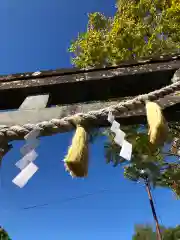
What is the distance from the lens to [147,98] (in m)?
1.76

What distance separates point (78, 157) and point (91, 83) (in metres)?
1.03

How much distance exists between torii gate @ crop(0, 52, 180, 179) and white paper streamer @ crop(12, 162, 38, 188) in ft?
1.78

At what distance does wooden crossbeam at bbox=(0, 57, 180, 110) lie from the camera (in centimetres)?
230

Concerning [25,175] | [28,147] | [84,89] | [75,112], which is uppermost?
[84,89]

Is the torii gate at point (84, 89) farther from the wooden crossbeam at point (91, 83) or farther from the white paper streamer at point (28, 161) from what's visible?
the white paper streamer at point (28, 161)

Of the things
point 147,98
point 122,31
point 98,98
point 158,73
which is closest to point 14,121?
point 98,98

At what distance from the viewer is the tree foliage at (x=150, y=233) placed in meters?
16.4

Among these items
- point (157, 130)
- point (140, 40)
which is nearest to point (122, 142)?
point (157, 130)

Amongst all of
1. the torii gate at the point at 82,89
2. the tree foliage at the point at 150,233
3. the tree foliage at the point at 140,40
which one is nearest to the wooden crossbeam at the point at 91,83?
the torii gate at the point at 82,89

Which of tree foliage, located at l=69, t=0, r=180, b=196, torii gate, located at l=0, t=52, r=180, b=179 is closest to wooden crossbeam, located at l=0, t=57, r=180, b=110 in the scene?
torii gate, located at l=0, t=52, r=180, b=179

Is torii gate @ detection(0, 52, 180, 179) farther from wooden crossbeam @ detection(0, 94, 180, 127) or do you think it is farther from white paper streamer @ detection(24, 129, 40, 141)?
white paper streamer @ detection(24, 129, 40, 141)

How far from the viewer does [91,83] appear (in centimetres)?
235

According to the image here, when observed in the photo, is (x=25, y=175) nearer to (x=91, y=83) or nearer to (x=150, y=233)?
(x=91, y=83)

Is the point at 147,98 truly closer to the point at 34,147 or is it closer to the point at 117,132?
the point at 117,132
